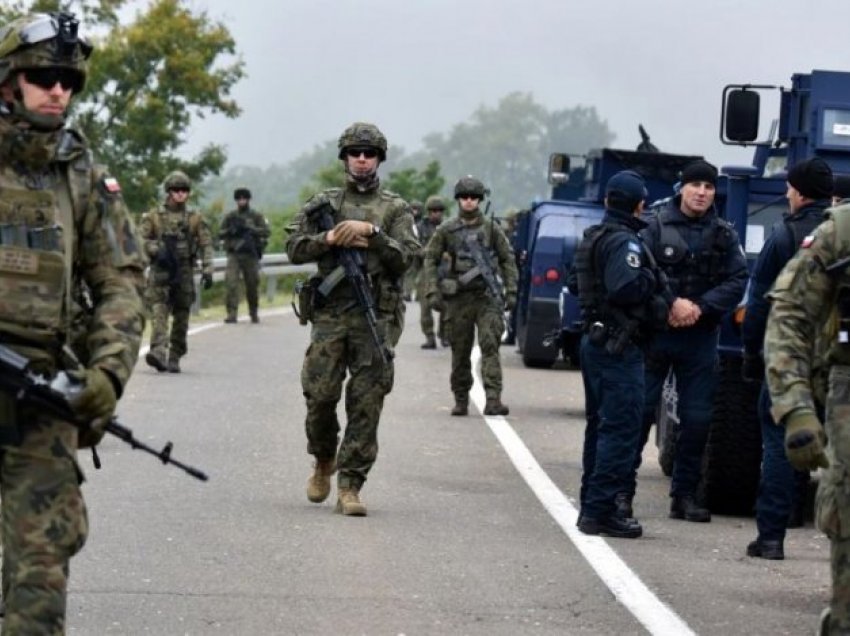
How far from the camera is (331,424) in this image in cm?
1192

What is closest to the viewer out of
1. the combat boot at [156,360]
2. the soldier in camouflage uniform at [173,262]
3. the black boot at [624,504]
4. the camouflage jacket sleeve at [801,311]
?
the camouflage jacket sleeve at [801,311]

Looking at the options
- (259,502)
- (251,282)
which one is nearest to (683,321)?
(259,502)

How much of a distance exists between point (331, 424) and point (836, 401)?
546 cm

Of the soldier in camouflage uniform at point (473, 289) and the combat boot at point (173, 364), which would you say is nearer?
the soldier in camouflage uniform at point (473, 289)

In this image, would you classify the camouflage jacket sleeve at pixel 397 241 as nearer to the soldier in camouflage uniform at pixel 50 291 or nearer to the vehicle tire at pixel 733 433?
the vehicle tire at pixel 733 433

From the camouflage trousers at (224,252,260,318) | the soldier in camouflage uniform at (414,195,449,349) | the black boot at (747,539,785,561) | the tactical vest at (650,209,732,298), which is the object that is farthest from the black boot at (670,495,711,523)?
the camouflage trousers at (224,252,260,318)

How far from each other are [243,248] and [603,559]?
820 inches

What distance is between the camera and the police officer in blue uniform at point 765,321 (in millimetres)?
10094

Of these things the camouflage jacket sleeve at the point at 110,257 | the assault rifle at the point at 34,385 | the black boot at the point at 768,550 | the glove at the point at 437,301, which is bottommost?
the black boot at the point at 768,550

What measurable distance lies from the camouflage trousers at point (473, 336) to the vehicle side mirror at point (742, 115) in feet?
13.5

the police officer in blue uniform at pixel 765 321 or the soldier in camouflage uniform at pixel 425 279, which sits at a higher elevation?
the police officer in blue uniform at pixel 765 321

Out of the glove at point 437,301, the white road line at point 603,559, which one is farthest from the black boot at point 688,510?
the glove at point 437,301

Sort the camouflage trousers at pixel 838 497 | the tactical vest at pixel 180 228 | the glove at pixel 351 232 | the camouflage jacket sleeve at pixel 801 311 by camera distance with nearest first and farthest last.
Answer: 1. the camouflage trousers at pixel 838 497
2. the camouflage jacket sleeve at pixel 801 311
3. the glove at pixel 351 232
4. the tactical vest at pixel 180 228

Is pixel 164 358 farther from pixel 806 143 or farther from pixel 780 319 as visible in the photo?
pixel 780 319
